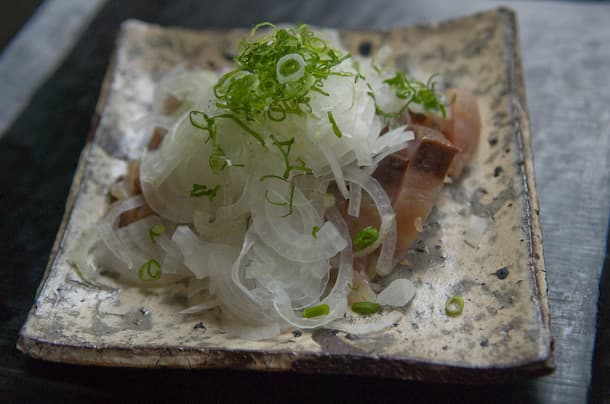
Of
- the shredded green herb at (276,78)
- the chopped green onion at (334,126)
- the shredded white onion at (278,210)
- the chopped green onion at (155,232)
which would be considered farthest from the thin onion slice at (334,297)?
the chopped green onion at (155,232)

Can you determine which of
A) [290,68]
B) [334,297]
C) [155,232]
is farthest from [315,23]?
[334,297]

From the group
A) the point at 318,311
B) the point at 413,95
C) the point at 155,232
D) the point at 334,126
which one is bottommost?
the point at 318,311

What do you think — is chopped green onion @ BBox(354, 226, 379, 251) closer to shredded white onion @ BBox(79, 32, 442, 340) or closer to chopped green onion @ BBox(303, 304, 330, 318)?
shredded white onion @ BBox(79, 32, 442, 340)

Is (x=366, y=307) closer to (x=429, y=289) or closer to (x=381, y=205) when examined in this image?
(x=429, y=289)

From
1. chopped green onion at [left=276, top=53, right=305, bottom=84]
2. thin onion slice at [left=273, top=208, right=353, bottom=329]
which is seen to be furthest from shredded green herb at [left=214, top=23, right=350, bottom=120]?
thin onion slice at [left=273, top=208, right=353, bottom=329]

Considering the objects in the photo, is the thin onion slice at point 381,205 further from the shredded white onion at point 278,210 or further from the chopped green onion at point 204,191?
the chopped green onion at point 204,191
